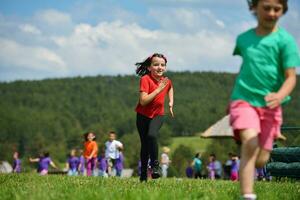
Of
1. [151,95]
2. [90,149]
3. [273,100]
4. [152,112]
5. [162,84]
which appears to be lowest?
[90,149]

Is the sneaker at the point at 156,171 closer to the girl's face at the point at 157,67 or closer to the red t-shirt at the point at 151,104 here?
the red t-shirt at the point at 151,104

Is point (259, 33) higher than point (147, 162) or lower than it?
higher

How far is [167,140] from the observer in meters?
170

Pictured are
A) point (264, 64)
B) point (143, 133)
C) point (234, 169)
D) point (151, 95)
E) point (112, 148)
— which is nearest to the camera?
point (264, 64)

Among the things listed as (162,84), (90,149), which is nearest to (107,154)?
(90,149)

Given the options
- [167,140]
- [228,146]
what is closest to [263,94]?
[228,146]

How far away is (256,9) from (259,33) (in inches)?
9.1

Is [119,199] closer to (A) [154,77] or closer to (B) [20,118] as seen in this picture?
(A) [154,77]

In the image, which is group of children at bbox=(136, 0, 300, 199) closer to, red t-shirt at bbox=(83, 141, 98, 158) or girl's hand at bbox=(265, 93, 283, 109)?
girl's hand at bbox=(265, 93, 283, 109)

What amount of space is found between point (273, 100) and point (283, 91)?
0.45 feet

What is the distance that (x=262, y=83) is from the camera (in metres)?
5.85

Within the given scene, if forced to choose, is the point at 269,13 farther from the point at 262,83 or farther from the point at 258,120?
the point at 258,120

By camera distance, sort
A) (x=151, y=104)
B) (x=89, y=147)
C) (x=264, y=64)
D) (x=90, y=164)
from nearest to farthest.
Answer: (x=264, y=64), (x=151, y=104), (x=89, y=147), (x=90, y=164)

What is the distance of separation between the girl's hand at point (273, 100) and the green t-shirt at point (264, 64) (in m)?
0.13
